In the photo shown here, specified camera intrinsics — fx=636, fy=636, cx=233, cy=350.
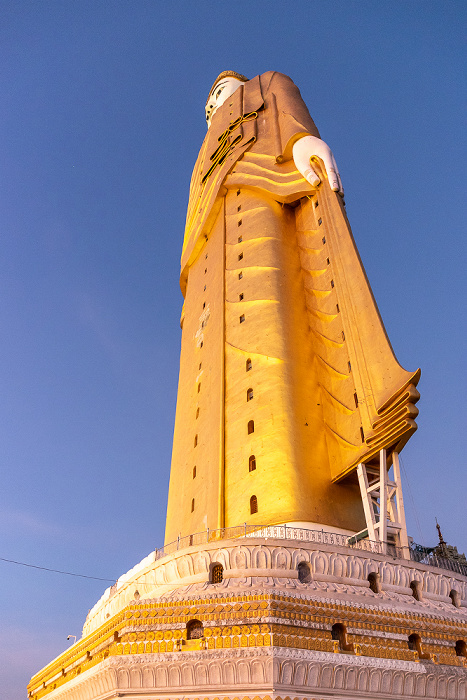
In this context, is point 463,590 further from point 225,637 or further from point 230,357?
point 230,357

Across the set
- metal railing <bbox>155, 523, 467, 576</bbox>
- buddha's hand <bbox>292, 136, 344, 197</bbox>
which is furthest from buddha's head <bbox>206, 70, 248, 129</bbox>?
metal railing <bbox>155, 523, 467, 576</bbox>

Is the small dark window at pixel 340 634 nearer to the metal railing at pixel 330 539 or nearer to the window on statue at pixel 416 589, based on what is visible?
the metal railing at pixel 330 539

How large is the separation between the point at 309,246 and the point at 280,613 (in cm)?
1494

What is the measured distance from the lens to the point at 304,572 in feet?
44.2

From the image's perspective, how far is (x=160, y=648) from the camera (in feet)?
39.9

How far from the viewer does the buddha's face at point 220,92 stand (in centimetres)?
3575

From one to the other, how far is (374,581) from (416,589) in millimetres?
1180

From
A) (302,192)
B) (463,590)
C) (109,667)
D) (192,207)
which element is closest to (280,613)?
(109,667)

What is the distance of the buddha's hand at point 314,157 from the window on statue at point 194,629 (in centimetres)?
1565

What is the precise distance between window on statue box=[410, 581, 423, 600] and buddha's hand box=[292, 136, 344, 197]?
13692 mm

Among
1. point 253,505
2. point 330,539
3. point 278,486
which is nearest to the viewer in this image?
point 330,539

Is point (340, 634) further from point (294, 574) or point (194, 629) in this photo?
point (194, 629)

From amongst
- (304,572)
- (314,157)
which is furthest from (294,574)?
(314,157)

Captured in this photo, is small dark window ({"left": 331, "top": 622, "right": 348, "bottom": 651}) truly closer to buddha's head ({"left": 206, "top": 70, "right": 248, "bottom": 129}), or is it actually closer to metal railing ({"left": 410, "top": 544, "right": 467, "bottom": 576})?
metal railing ({"left": 410, "top": 544, "right": 467, "bottom": 576})
